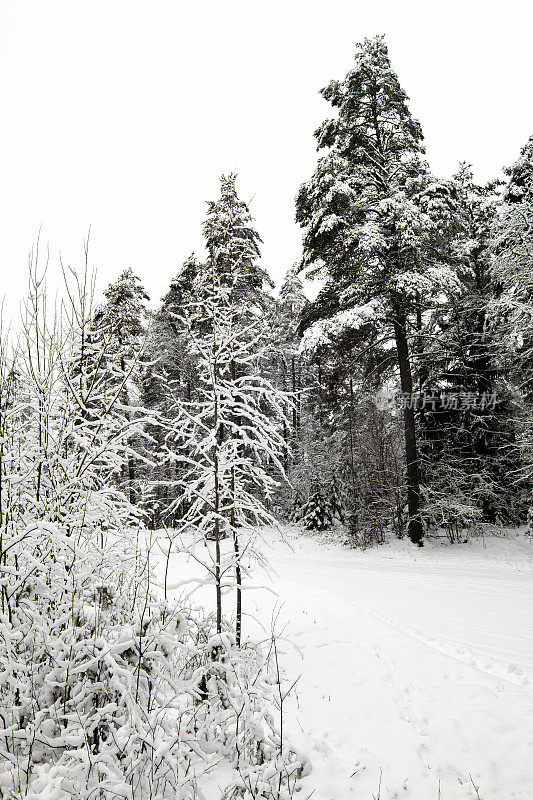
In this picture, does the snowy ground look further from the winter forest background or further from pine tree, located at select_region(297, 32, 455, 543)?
pine tree, located at select_region(297, 32, 455, 543)

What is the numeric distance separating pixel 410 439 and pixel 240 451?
8940 mm

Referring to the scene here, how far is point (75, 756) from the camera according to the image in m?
2.63

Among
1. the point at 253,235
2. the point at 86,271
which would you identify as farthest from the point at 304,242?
the point at 86,271

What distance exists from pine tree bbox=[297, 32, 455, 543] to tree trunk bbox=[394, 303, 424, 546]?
3 centimetres

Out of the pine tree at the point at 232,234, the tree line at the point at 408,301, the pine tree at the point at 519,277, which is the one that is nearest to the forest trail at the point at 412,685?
the tree line at the point at 408,301

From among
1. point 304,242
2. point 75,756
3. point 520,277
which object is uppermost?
point 304,242

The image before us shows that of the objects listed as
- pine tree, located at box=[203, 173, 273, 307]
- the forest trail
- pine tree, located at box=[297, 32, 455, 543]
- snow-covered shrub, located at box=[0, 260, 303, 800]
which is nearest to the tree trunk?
pine tree, located at box=[297, 32, 455, 543]

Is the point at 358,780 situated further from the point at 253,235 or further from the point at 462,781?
the point at 253,235

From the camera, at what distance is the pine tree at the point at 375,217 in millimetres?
11945

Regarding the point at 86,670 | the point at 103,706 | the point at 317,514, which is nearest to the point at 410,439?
the point at 317,514

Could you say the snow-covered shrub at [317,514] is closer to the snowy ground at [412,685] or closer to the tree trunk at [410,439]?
the tree trunk at [410,439]

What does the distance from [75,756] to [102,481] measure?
7.55ft

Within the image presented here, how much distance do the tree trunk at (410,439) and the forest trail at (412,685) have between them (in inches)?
132

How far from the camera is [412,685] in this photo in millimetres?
4523
